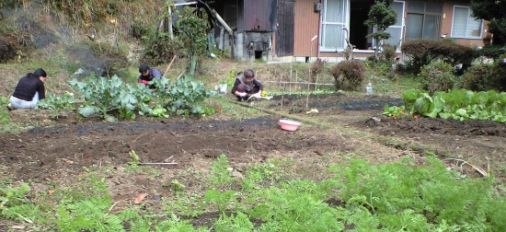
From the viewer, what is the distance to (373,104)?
9.55 m

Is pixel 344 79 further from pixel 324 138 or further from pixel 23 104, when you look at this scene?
pixel 23 104

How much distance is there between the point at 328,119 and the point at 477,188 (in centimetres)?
435

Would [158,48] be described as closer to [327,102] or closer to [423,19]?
[327,102]

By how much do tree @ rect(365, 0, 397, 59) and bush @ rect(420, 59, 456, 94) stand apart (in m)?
3.19

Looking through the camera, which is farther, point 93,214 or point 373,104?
point 373,104

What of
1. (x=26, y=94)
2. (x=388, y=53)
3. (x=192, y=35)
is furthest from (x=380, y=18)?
(x=26, y=94)

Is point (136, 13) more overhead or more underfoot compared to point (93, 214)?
more overhead

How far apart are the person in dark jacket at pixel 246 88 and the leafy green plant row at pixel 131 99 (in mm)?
2268

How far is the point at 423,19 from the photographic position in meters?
17.2

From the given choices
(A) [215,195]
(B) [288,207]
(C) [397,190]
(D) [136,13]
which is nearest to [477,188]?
(C) [397,190]

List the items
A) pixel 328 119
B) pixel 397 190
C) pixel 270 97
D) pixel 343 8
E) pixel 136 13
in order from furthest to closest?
1. pixel 343 8
2. pixel 270 97
3. pixel 328 119
4. pixel 136 13
5. pixel 397 190

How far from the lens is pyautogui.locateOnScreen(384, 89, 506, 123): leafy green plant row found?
23.8ft

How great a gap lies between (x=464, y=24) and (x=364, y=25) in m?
4.30

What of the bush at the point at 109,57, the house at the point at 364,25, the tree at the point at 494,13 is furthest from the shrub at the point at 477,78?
the bush at the point at 109,57
